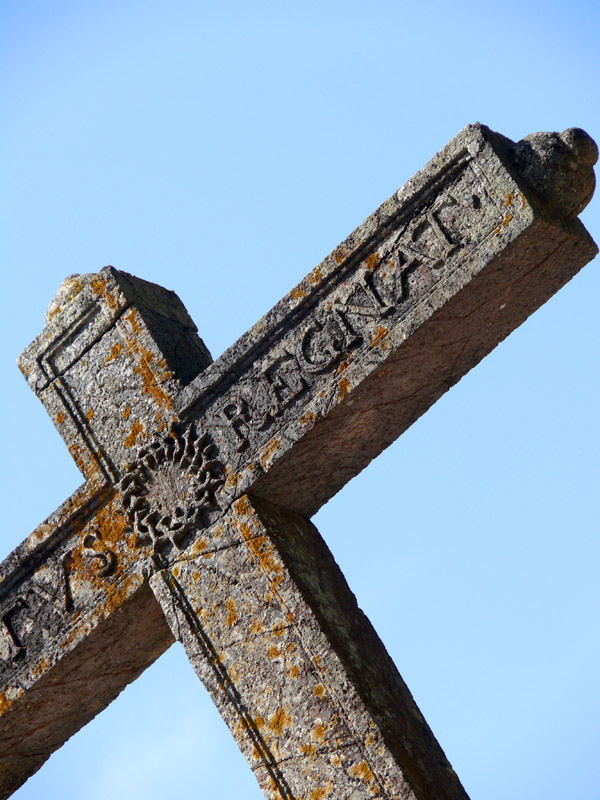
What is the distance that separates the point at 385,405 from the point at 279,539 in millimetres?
659

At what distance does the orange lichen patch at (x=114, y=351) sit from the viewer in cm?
471

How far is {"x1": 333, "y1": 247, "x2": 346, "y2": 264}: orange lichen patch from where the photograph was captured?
164 inches

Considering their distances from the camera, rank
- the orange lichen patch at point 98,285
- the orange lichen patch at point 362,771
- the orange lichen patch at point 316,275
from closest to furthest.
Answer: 1. the orange lichen patch at point 362,771
2. the orange lichen patch at point 316,275
3. the orange lichen patch at point 98,285

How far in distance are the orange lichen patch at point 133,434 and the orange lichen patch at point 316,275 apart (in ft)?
3.18

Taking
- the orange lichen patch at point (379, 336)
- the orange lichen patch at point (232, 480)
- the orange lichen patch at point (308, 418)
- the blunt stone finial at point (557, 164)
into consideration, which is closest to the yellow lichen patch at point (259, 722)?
the orange lichen patch at point (232, 480)

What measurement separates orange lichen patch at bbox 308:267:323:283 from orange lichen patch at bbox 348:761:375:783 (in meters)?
1.77

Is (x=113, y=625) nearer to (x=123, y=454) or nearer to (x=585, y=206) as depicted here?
(x=123, y=454)

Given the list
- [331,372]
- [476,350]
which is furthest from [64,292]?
[476,350]

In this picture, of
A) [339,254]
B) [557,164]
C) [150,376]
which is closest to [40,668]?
[150,376]

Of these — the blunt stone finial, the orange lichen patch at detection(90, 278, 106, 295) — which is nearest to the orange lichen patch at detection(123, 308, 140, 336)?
the orange lichen patch at detection(90, 278, 106, 295)

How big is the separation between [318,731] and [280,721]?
0.52 ft

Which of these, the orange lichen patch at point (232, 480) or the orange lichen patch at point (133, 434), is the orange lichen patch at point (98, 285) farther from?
the orange lichen patch at point (232, 480)

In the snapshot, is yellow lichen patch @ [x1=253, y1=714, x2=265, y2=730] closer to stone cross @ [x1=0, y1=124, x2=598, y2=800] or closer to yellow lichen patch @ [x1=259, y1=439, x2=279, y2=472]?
stone cross @ [x1=0, y1=124, x2=598, y2=800]

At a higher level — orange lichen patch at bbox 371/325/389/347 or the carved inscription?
the carved inscription
